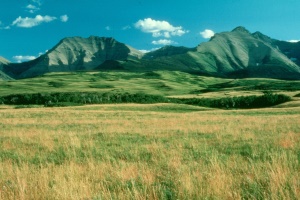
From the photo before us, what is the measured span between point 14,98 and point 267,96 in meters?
95.7

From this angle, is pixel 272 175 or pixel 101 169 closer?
pixel 272 175

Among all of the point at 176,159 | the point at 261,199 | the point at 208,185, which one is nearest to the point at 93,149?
the point at 176,159

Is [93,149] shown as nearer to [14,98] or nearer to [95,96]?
[95,96]

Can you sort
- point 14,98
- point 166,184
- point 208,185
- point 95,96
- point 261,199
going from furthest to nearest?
point 14,98 → point 95,96 → point 166,184 → point 208,185 → point 261,199

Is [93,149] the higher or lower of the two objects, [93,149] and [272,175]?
the lower

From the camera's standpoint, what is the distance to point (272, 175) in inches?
311

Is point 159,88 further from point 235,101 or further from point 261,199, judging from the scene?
point 261,199

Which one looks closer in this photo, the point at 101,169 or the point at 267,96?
the point at 101,169

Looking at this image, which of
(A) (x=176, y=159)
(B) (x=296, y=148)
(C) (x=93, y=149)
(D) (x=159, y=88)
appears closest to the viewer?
(A) (x=176, y=159)

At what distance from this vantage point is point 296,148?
1367 centimetres

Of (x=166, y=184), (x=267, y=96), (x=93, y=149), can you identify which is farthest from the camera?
(x=267, y=96)

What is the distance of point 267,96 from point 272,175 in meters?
95.2

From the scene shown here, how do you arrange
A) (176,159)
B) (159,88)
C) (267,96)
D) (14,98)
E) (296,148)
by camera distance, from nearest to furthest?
(176,159) < (296,148) < (267,96) < (14,98) < (159,88)

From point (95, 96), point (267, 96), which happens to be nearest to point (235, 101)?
point (267, 96)
